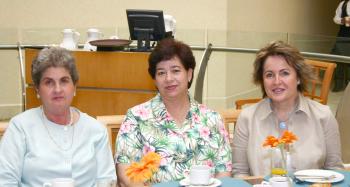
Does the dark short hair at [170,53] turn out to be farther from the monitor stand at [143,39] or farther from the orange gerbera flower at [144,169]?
the monitor stand at [143,39]

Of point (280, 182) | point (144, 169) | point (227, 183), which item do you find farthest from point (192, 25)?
point (144, 169)

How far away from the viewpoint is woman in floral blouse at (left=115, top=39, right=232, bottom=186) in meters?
2.76

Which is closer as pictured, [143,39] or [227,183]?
[227,183]

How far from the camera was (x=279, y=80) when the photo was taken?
2.84 m

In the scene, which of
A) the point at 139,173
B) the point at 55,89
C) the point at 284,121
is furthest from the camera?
the point at 284,121

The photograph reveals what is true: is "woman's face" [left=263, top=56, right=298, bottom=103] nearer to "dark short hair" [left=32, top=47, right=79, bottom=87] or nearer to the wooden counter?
"dark short hair" [left=32, top=47, right=79, bottom=87]

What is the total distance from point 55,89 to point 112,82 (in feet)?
6.89

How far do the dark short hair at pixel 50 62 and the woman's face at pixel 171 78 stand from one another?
1.50 ft

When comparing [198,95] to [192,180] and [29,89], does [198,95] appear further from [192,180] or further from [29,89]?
[192,180]

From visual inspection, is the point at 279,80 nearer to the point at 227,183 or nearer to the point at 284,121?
the point at 284,121

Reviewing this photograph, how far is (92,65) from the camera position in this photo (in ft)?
15.2

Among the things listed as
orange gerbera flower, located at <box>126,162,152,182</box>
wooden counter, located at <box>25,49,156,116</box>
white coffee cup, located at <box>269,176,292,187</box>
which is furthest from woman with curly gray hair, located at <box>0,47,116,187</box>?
wooden counter, located at <box>25,49,156,116</box>

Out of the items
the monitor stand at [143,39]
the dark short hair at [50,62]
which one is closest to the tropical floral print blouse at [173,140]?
the dark short hair at [50,62]

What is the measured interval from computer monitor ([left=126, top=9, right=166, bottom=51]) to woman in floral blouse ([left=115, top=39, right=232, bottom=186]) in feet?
5.94
